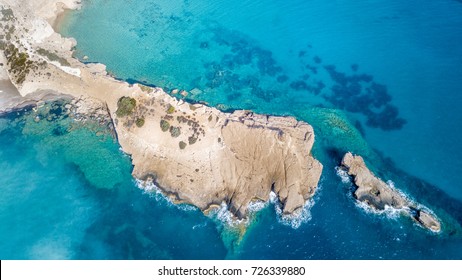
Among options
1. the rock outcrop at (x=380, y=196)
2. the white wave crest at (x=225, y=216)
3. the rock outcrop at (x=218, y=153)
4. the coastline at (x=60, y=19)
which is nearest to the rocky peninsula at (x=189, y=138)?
the rock outcrop at (x=218, y=153)

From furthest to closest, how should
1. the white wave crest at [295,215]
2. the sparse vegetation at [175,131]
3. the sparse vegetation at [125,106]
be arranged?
1. the sparse vegetation at [125,106]
2. the sparse vegetation at [175,131]
3. the white wave crest at [295,215]

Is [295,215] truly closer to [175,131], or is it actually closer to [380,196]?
[380,196]

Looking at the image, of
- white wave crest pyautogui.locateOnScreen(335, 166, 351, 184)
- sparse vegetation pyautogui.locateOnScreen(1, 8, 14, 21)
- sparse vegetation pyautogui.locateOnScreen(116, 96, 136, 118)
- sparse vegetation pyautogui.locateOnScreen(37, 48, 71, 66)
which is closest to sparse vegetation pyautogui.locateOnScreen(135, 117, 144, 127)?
sparse vegetation pyautogui.locateOnScreen(116, 96, 136, 118)

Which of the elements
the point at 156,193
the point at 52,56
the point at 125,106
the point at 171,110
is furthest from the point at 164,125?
the point at 52,56

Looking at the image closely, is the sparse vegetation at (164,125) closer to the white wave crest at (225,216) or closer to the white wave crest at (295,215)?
the white wave crest at (225,216)

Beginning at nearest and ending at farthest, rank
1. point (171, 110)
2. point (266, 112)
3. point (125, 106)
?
1. point (171, 110)
2. point (125, 106)
3. point (266, 112)

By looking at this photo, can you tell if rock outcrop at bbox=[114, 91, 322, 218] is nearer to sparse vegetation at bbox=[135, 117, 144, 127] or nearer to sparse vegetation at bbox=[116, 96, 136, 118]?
sparse vegetation at bbox=[135, 117, 144, 127]
